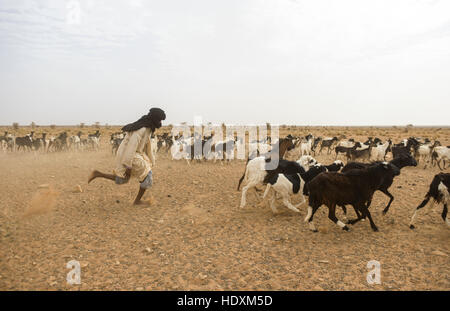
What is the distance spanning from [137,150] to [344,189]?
4854mm

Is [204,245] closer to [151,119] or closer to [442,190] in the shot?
[151,119]

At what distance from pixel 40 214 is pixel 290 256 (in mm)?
5932

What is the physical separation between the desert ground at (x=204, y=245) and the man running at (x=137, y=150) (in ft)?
3.01

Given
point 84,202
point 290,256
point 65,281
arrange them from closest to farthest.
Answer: point 65,281 < point 290,256 < point 84,202

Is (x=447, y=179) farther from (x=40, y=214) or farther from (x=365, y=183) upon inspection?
(x=40, y=214)

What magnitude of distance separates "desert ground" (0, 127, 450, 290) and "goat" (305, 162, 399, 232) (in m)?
0.41

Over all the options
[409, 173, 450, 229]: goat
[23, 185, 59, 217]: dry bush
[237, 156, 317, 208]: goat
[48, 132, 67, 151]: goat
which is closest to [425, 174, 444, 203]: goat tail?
[409, 173, 450, 229]: goat

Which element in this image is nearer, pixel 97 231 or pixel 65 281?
pixel 65 281

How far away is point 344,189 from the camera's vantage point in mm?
5762

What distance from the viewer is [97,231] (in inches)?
228

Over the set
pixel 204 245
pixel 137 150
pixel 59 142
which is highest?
pixel 137 150

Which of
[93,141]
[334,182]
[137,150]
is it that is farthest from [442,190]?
[93,141]

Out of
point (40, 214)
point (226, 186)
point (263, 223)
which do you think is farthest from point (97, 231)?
point (226, 186)

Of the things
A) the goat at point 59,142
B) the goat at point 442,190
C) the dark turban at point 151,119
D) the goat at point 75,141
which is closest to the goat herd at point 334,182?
the goat at point 442,190
